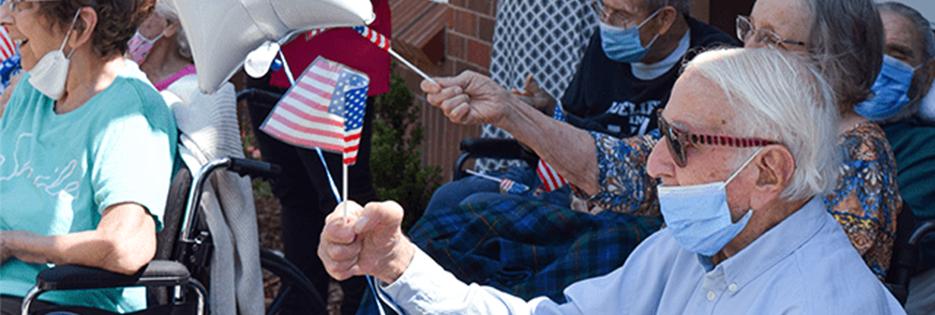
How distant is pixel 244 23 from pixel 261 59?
96mm

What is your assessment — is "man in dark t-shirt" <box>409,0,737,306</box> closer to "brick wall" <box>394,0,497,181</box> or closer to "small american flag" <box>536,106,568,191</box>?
"small american flag" <box>536,106,568,191</box>

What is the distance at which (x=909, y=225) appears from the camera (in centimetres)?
333

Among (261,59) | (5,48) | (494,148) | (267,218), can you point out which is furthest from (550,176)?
(267,218)

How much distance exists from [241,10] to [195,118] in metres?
0.79

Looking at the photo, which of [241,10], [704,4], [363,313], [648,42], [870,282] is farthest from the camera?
[704,4]

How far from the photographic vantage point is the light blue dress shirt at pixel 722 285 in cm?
235

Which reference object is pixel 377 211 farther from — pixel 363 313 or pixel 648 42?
pixel 648 42

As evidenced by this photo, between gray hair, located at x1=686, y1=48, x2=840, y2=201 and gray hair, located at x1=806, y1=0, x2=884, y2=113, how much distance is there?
79 cm

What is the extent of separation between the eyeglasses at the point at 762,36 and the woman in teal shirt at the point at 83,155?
145 cm

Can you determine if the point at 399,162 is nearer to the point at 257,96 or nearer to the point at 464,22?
the point at 464,22

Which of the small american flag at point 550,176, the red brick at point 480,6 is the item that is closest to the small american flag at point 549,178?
the small american flag at point 550,176

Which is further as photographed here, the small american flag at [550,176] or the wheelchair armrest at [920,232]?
the small american flag at [550,176]

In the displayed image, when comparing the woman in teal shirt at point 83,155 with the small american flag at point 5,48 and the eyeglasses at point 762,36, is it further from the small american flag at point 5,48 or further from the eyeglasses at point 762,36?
the eyeglasses at point 762,36

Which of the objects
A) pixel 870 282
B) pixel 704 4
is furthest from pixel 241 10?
pixel 704 4
